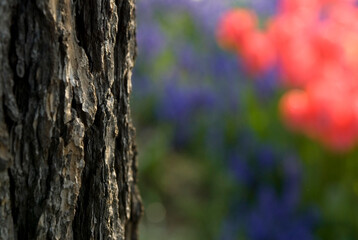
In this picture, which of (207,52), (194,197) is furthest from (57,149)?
(207,52)

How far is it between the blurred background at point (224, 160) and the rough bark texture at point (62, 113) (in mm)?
1846

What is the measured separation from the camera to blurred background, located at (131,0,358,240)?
284 centimetres

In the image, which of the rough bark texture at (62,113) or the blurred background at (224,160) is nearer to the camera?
the rough bark texture at (62,113)

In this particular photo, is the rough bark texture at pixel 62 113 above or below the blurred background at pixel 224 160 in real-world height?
below

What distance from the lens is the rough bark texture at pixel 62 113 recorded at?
74 cm

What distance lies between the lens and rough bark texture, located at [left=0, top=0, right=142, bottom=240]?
74cm

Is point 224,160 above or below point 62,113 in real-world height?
above

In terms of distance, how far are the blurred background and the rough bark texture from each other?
185cm

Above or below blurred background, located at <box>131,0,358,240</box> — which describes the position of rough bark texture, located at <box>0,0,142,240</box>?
below

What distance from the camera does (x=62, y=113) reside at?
31.1 inches

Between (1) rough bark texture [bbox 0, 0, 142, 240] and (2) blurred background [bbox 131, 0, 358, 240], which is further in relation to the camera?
(2) blurred background [bbox 131, 0, 358, 240]

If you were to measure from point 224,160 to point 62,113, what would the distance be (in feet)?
8.23

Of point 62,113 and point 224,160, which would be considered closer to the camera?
point 62,113

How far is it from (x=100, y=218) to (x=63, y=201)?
0.10 metres
